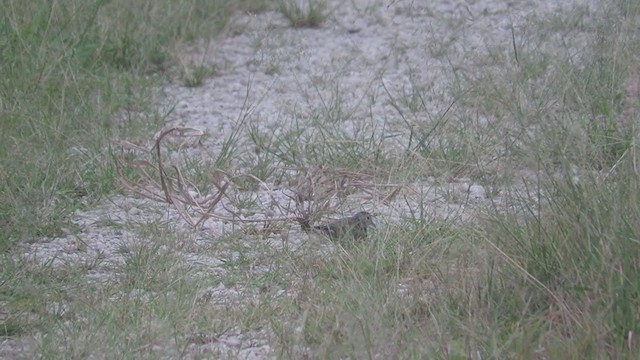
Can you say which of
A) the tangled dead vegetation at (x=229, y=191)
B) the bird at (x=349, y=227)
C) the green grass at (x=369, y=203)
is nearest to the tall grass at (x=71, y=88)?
the green grass at (x=369, y=203)

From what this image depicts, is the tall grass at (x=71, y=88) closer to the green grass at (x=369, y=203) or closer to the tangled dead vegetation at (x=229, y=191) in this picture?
the green grass at (x=369, y=203)

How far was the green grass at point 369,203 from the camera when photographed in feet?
9.14

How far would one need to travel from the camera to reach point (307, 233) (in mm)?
3840

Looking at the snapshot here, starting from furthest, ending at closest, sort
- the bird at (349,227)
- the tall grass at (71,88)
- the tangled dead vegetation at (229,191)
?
the tall grass at (71,88), the tangled dead vegetation at (229,191), the bird at (349,227)

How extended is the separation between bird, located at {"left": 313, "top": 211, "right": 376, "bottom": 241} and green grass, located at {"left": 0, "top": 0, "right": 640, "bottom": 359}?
72mm

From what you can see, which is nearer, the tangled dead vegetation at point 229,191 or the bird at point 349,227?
the bird at point 349,227

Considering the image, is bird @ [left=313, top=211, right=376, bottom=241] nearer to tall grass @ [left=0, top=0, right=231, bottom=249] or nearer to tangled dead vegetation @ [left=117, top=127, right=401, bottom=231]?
tangled dead vegetation @ [left=117, top=127, right=401, bottom=231]

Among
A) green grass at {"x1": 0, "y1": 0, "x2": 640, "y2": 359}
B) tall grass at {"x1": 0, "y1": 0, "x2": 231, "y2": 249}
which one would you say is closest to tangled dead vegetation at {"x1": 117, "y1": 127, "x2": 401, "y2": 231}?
green grass at {"x1": 0, "y1": 0, "x2": 640, "y2": 359}

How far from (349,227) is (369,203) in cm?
40

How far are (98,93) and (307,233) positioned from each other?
180 centimetres

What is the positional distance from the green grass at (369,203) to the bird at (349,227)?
72 mm

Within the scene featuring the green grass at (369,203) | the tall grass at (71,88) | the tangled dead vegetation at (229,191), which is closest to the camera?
the green grass at (369,203)

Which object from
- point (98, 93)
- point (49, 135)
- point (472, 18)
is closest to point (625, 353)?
point (49, 135)

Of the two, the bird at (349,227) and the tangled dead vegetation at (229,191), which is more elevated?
the bird at (349,227)
